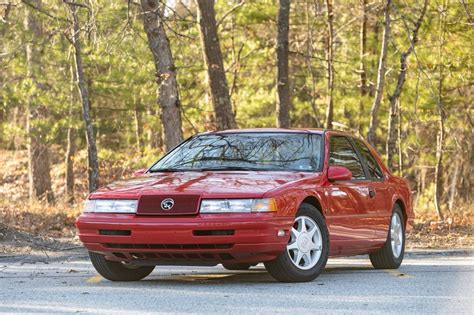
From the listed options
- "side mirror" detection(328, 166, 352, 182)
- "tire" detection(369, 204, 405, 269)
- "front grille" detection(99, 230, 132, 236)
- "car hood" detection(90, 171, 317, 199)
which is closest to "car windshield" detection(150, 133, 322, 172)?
"side mirror" detection(328, 166, 352, 182)

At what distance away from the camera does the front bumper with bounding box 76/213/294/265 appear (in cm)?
891

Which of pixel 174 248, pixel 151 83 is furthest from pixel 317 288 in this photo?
pixel 151 83

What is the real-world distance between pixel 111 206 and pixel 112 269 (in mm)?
813

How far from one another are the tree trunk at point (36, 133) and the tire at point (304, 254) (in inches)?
804

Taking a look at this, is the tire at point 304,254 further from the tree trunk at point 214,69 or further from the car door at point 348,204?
the tree trunk at point 214,69

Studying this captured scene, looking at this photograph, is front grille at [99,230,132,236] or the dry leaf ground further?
the dry leaf ground

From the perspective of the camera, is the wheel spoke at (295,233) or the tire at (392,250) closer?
the wheel spoke at (295,233)

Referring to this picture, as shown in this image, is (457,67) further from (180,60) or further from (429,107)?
(180,60)

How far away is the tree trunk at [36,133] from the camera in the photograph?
29648 millimetres

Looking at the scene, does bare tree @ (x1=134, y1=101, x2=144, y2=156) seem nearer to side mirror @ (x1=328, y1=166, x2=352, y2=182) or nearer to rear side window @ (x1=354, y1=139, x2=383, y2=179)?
rear side window @ (x1=354, y1=139, x2=383, y2=179)

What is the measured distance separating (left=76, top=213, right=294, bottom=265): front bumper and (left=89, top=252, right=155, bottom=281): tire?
1.63 feet

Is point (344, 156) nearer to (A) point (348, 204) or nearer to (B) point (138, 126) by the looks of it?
(A) point (348, 204)

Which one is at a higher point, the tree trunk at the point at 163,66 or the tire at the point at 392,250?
the tree trunk at the point at 163,66

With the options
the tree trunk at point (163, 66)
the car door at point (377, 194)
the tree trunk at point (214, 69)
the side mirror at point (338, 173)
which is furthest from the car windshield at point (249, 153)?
the tree trunk at point (214, 69)
